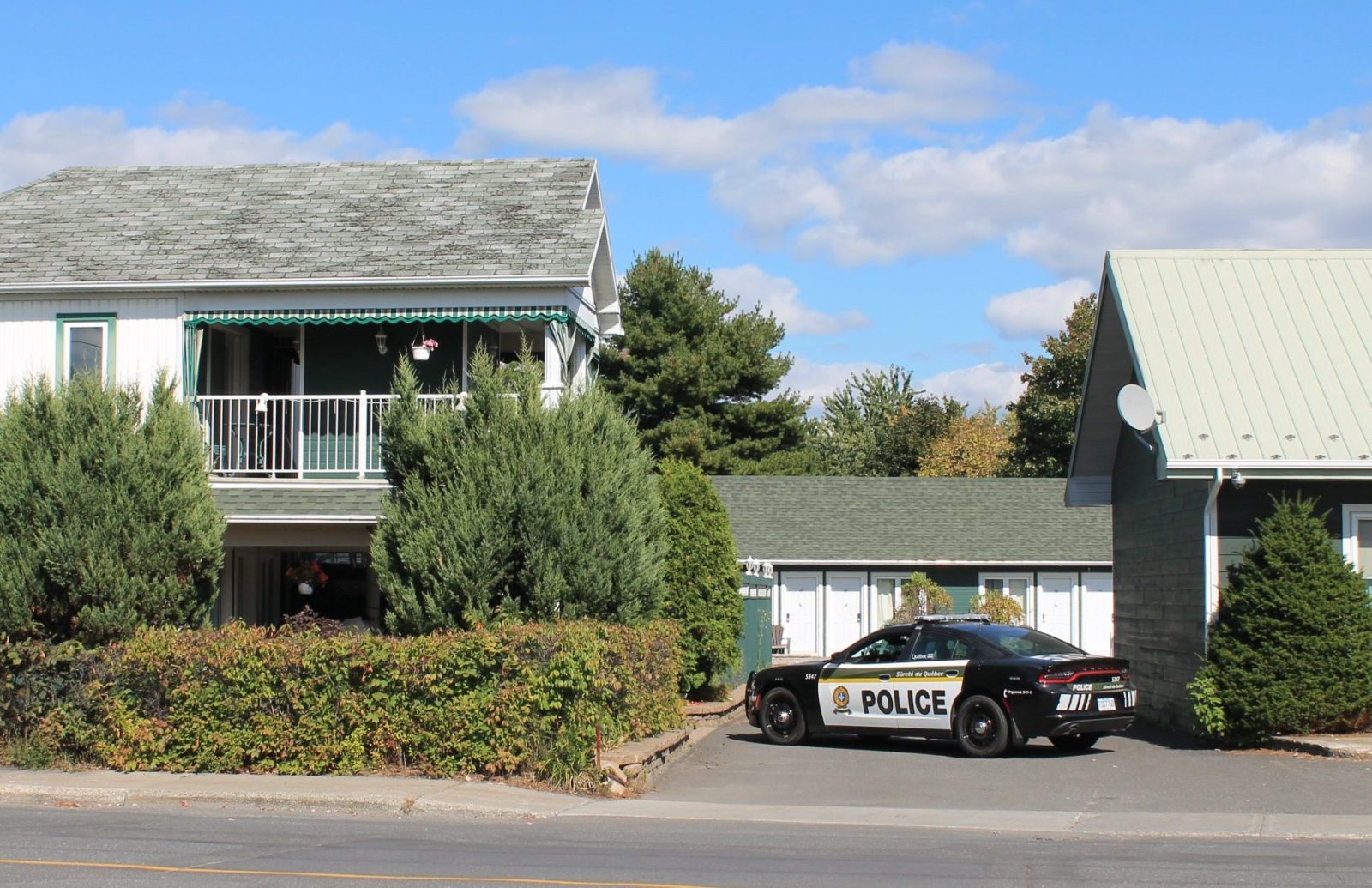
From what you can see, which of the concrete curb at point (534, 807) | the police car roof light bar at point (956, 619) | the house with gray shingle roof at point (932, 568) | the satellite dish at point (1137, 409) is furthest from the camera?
the house with gray shingle roof at point (932, 568)

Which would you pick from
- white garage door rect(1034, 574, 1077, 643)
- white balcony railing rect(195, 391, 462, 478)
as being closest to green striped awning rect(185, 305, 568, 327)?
white balcony railing rect(195, 391, 462, 478)

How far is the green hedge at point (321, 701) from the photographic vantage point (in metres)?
13.4

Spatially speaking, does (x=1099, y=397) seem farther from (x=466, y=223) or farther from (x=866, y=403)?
(x=866, y=403)

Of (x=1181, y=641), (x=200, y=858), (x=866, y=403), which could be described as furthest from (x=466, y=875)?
(x=866, y=403)

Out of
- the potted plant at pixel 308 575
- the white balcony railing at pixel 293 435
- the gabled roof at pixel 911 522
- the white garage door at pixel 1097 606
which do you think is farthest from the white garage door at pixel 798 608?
the white balcony railing at pixel 293 435

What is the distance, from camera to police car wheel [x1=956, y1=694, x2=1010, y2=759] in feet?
52.2

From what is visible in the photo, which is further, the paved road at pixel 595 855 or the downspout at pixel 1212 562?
the downspout at pixel 1212 562

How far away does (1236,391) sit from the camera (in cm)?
1764

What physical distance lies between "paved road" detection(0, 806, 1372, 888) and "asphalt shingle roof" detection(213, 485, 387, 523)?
5.89 metres

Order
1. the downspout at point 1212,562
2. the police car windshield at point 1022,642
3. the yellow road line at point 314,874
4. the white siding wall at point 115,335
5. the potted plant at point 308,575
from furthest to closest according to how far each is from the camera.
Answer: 1. the potted plant at point 308,575
2. the white siding wall at point 115,335
3. the downspout at point 1212,562
4. the police car windshield at point 1022,642
5. the yellow road line at point 314,874

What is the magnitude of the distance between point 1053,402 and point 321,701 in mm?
43125

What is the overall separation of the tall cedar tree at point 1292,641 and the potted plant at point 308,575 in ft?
38.7

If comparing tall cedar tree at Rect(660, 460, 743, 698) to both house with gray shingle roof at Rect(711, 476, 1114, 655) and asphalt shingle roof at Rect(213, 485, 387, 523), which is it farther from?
house with gray shingle roof at Rect(711, 476, 1114, 655)

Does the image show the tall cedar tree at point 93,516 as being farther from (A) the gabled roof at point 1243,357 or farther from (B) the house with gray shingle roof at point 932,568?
(B) the house with gray shingle roof at point 932,568
